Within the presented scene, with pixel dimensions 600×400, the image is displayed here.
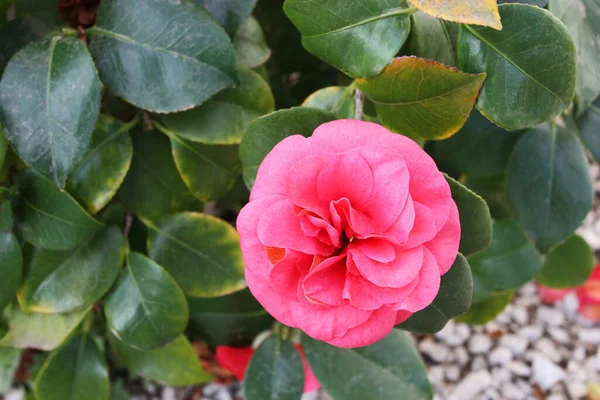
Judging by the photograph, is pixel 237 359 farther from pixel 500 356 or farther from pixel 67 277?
pixel 500 356

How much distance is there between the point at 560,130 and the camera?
72 cm

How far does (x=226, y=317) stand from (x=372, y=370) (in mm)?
218

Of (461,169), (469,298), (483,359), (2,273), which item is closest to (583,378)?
(483,359)

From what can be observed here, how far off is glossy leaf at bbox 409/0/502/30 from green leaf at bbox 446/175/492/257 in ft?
0.43

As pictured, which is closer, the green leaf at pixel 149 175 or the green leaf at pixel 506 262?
the green leaf at pixel 149 175

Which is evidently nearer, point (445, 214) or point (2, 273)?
point (445, 214)

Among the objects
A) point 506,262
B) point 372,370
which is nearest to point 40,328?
point 372,370

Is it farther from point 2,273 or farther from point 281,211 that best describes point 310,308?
point 2,273

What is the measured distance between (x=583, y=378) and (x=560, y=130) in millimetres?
660

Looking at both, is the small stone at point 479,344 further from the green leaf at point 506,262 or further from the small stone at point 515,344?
the green leaf at point 506,262

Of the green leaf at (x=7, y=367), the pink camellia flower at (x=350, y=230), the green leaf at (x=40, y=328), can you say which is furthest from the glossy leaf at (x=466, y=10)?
the green leaf at (x=7, y=367)

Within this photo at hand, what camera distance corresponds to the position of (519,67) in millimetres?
499

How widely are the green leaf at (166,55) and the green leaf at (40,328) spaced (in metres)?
0.31

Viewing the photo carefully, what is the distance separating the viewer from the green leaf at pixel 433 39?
0.53 meters
